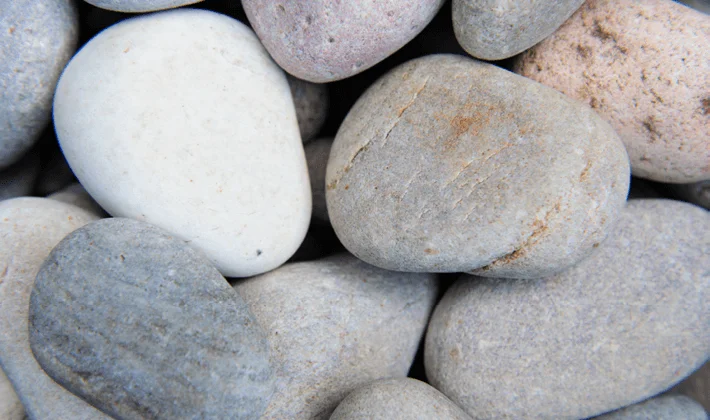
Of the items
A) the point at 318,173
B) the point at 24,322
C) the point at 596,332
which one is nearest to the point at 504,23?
the point at 318,173

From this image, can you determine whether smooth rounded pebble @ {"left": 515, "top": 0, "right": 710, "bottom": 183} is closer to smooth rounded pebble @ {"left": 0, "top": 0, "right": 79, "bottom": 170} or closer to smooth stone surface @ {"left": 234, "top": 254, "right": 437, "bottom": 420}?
smooth stone surface @ {"left": 234, "top": 254, "right": 437, "bottom": 420}

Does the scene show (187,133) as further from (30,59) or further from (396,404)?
(396,404)

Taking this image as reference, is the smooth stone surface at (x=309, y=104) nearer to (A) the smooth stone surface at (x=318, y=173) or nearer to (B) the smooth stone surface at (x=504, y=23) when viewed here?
(A) the smooth stone surface at (x=318, y=173)

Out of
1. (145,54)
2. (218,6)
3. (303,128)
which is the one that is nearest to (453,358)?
(303,128)

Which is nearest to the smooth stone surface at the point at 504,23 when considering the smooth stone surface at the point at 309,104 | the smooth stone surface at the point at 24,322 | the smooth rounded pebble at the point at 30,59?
the smooth stone surface at the point at 309,104

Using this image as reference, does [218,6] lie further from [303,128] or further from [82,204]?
[82,204]

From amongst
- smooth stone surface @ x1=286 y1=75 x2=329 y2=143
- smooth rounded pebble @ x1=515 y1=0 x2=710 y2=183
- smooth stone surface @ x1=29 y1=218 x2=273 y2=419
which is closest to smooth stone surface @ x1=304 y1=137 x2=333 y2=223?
smooth stone surface @ x1=286 y1=75 x2=329 y2=143
